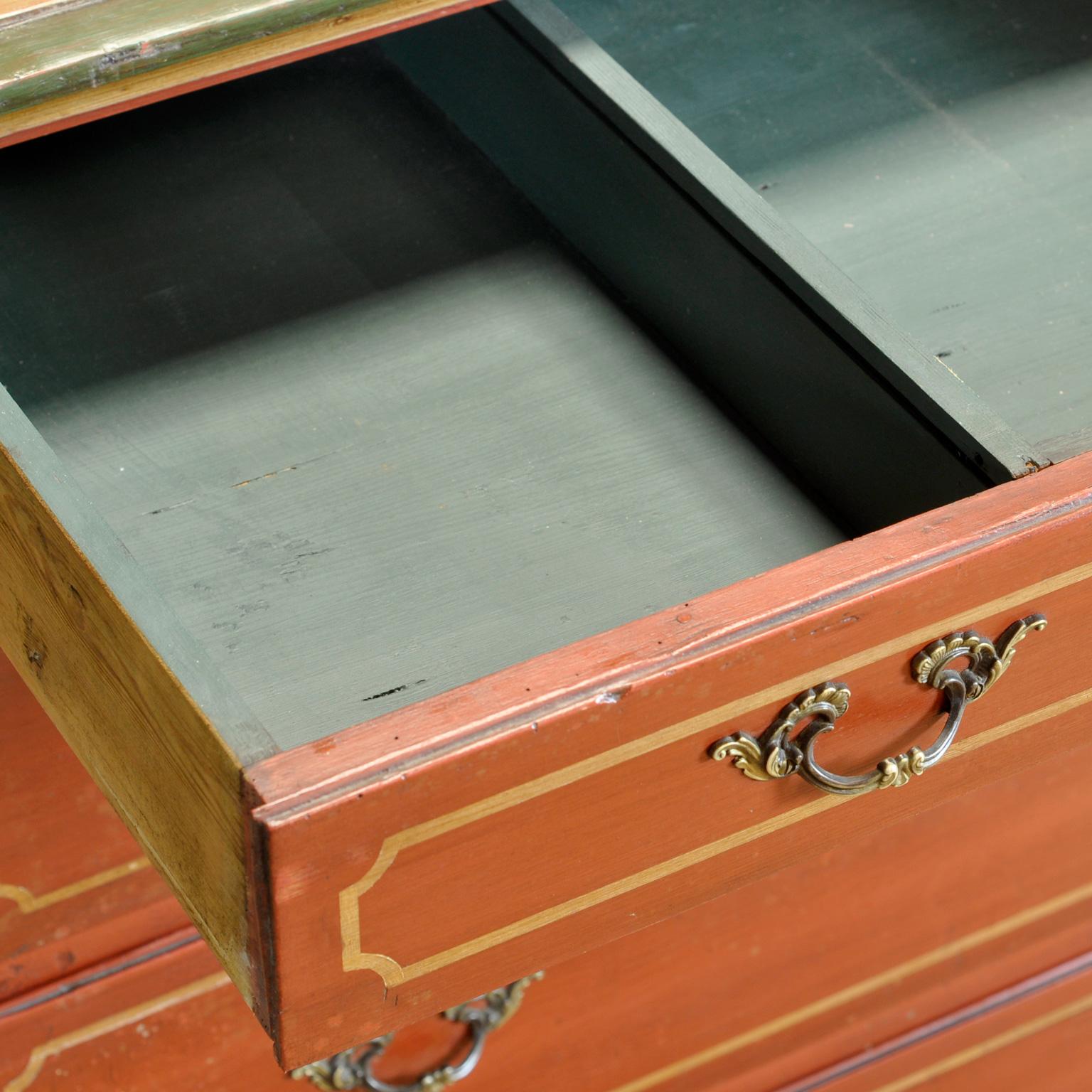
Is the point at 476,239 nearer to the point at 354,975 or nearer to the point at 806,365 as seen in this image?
the point at 806,365

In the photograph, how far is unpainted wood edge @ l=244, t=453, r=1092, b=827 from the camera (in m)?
0.48

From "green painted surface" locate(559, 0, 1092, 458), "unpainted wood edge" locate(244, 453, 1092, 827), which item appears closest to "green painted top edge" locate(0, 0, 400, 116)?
"unpainted wood edge" locate(244, 453, 1092, 827)

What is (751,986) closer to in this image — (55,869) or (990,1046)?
(990,1046)

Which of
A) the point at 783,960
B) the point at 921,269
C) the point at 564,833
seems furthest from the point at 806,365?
the point at 783,960

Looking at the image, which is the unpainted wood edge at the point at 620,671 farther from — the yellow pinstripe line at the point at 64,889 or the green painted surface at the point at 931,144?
the yellow pinstripe line at the point at 64,889

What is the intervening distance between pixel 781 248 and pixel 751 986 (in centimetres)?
62

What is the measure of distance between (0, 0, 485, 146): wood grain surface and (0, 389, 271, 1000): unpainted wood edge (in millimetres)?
112

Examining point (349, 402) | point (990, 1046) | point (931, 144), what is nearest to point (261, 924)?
point (349, 402)

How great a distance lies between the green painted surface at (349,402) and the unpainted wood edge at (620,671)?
15cm

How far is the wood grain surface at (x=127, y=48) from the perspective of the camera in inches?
23.6

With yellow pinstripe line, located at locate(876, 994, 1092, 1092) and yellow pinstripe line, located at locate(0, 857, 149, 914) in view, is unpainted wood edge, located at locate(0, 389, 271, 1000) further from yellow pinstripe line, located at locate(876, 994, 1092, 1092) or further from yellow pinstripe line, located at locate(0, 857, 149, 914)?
yellow pinstripe line, located at locate(876, 994, 1092, 1092)

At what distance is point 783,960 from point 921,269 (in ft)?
1.73

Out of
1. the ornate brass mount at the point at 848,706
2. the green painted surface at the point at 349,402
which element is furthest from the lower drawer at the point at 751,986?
the ornate brass mount at the point at 848,706

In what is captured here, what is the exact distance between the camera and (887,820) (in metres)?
0.70
